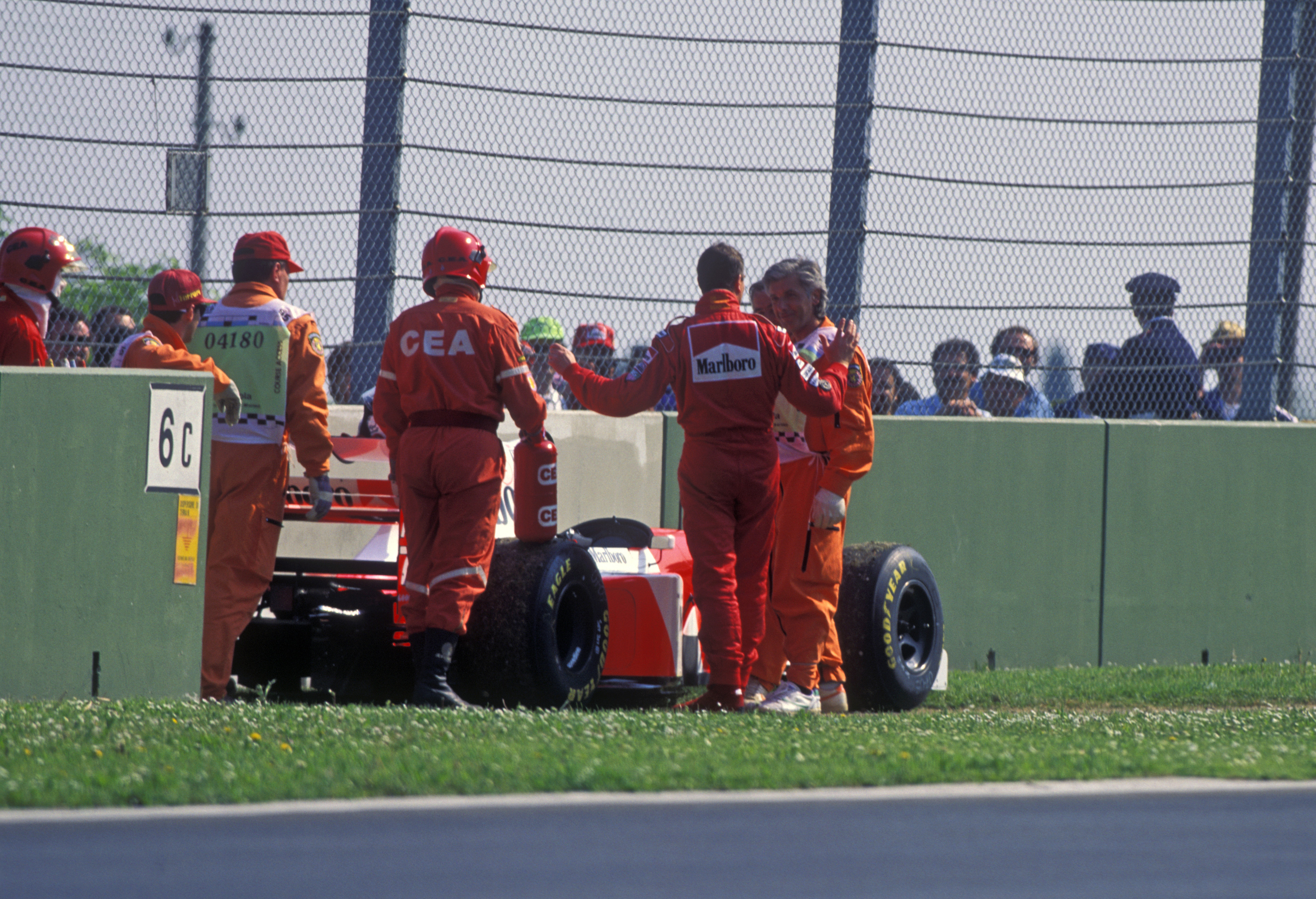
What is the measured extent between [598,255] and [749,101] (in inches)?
43.4

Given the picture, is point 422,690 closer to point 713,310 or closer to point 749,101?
point 713,310

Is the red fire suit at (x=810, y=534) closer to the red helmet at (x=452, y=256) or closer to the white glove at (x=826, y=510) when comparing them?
the white glove at (x=826, y=510)

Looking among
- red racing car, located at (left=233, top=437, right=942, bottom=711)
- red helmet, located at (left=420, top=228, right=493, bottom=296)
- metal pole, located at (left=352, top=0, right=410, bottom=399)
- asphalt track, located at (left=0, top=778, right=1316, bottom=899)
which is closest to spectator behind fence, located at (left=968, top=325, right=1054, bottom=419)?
red racing car, located at (left=233, top=437, right=942, bottom=711)

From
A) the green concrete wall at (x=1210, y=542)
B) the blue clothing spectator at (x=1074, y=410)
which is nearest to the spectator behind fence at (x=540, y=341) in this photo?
the blue clothing spectator at (x=1074, y=410)

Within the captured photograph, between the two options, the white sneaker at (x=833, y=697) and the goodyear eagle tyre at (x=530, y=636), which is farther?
the white sneaker at (x=833, y=697)

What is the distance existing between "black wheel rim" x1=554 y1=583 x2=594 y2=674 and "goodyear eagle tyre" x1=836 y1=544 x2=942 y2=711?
1.16m

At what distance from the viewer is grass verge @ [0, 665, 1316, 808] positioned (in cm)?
430

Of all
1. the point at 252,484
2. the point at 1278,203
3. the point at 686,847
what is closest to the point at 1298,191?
the point at 1278,203

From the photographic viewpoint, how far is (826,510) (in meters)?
6.88

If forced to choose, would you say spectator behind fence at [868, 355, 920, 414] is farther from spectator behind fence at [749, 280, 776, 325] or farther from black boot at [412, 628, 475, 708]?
black boot at [412, 628, 475, 708]

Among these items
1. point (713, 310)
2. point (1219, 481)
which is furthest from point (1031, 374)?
point (713, 310)

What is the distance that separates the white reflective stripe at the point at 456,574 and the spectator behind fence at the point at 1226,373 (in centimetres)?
500

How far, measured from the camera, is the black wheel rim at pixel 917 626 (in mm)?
7637

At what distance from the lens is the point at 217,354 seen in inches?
281
